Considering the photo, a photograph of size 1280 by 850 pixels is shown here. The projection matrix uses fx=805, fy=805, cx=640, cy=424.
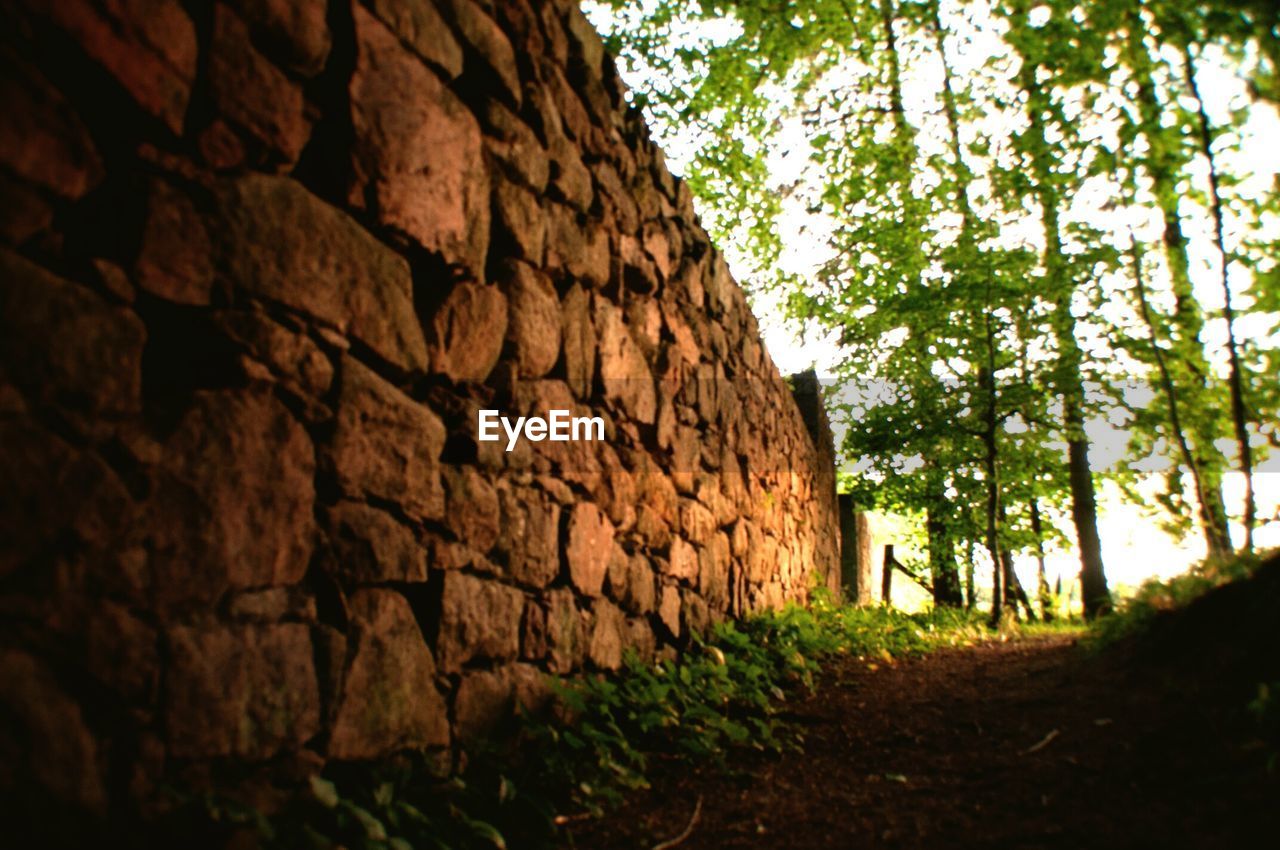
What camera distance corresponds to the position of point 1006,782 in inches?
103

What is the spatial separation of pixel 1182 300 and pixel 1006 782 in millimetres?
3585

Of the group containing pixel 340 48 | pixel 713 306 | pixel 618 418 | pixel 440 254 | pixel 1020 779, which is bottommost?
pixel 1020 779

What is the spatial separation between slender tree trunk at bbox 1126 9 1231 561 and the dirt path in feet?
3.75

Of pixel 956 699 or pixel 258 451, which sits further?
pixel 956 699

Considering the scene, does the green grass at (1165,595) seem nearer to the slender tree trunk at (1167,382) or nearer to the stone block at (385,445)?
the slender tree trunk at (1167,382)

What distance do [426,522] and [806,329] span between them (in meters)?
9.61

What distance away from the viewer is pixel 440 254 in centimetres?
238

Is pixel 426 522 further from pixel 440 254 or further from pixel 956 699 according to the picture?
pixel 956 699

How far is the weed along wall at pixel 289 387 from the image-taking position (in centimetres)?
134

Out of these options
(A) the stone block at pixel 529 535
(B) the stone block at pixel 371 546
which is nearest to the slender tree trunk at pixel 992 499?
(A) the stone block at pixel 529 535

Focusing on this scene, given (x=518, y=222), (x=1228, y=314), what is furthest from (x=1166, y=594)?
(x=518, y=222)

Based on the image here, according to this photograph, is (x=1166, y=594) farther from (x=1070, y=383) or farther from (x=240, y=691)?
(x=1070, y=383)

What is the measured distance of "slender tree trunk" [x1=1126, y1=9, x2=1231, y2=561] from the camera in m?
3.96

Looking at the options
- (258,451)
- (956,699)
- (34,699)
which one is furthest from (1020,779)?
(34,699)
